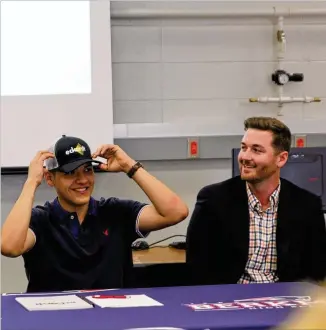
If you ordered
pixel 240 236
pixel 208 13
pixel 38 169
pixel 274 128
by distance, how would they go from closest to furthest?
pixel 38 169
pixel 240 236
pixel 274 128
pixel 208 13

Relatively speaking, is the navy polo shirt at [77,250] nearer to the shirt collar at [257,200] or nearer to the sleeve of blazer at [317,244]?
the shirt collar at [257,200]

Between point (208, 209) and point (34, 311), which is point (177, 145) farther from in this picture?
point (34, 311)

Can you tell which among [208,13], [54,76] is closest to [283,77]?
[208,13]

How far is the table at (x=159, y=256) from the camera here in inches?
121

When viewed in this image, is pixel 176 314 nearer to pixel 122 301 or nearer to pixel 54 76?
pixel 122 301

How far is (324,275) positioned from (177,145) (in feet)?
4.89

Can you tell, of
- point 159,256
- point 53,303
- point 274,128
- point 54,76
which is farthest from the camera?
point 54,76

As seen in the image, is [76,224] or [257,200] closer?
[76,224]

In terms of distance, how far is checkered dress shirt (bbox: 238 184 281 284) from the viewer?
Answer: 252cm

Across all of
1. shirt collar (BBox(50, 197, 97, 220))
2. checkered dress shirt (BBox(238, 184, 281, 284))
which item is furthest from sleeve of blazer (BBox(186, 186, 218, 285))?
shirt collar (BBox(50, 197, 97, 220))

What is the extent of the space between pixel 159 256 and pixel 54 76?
116cm

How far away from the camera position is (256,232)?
2.58 metres

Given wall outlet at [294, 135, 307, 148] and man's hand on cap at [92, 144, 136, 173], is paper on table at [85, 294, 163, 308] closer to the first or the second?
man's hand on cap at [92, 144, 136, 173]

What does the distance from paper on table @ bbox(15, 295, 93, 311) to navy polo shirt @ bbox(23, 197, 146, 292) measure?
13.8 inches
